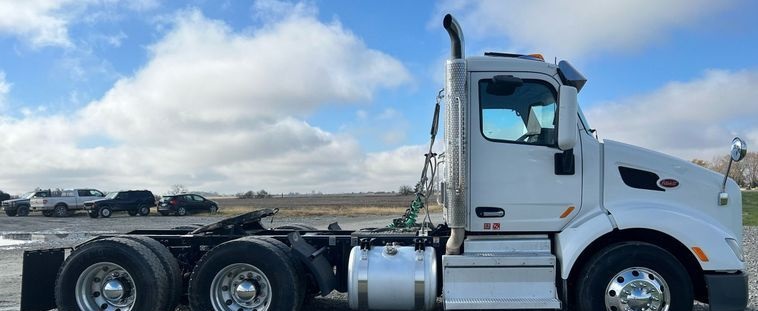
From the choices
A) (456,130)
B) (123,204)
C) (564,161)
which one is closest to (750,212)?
(564,161)

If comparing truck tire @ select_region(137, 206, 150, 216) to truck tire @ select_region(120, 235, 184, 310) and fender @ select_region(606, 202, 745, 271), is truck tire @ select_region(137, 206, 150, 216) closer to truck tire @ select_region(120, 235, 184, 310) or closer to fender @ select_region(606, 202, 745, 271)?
truck tire @ select_region(120, 235, 184, 310)

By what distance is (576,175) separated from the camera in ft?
20.3

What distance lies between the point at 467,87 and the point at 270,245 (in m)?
2.75

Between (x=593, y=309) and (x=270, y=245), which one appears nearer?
(x=593, y=309)

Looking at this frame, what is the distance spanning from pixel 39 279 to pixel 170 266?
1644 mm

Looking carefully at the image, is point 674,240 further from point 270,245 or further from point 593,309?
point 270,245

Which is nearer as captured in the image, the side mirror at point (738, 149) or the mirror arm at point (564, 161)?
the side mirror at point (738, 149)

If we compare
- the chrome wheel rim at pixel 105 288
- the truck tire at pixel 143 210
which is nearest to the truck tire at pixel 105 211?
the truck tire at pixel 143 210

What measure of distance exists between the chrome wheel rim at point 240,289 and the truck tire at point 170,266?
0.58 metres

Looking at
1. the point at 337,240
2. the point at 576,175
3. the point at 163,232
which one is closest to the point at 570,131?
the point at 576,175

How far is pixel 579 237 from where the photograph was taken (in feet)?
19.6

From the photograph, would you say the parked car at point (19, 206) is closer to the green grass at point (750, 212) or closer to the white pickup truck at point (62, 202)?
the white pickup truck at point (62, 202)

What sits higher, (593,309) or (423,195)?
(423,195)

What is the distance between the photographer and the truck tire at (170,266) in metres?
6.54
